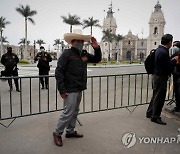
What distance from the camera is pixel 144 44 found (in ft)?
371

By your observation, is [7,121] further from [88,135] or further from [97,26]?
[97,26]

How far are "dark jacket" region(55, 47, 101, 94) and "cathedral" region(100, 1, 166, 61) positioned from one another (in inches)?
3959

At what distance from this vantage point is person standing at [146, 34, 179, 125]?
431 cm

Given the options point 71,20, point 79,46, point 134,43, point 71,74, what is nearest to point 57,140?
point 71,74

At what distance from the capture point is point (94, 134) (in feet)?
13.2

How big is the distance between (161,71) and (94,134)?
1863 millimetres

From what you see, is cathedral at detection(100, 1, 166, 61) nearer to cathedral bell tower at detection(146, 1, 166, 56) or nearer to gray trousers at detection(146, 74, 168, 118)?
cathedral bell tower at detection(146, 1, 166, 56)

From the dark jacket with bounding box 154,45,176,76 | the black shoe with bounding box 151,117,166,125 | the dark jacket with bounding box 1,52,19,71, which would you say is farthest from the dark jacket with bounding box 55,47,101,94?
the dark jacket with bounding box 1,52,19,71

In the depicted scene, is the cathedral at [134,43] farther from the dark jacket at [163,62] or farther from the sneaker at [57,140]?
the sneaker at [57,140]

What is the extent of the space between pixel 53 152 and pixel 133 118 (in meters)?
2.31

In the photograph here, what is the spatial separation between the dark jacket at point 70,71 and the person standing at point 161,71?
1.70 m

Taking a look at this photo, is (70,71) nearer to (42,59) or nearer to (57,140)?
(57,140)

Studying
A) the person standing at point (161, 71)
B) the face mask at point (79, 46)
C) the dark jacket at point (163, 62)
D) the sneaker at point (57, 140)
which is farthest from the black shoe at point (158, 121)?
the face mask at point (79, 46)

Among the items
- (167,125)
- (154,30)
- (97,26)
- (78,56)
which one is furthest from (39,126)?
(154,30)
